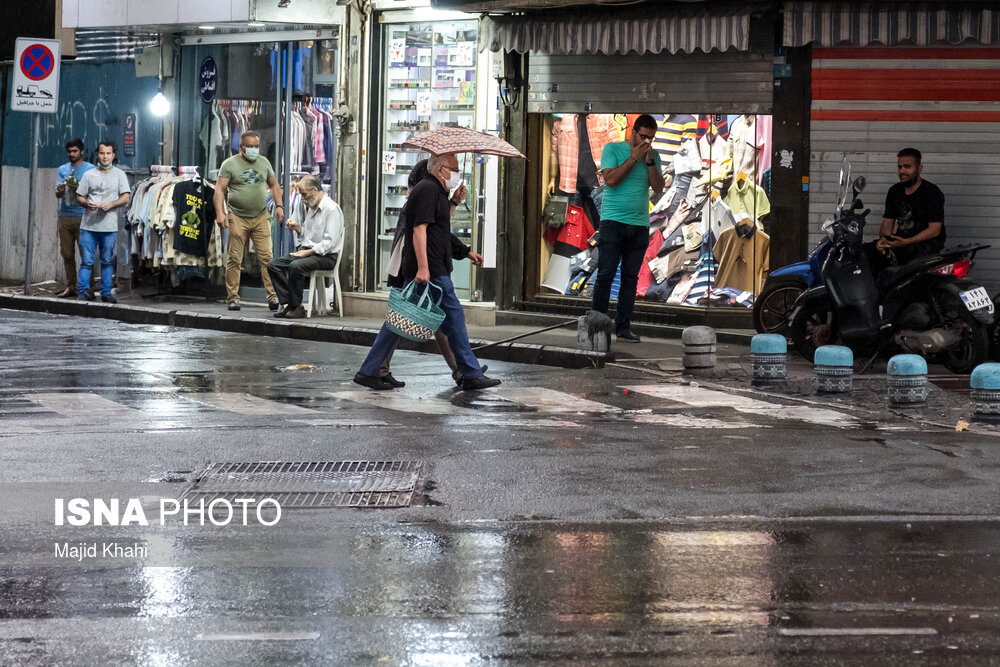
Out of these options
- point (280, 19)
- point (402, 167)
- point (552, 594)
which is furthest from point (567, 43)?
point (552, 594)

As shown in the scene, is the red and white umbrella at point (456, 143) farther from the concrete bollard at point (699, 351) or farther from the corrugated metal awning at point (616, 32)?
the corrugated metal awning at point (616, 32)

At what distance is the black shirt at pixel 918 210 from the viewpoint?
13.5 m

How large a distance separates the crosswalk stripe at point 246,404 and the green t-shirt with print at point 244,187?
7557 mm

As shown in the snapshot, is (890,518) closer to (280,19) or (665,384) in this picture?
(665,384)

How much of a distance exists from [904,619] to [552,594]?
4.08ft

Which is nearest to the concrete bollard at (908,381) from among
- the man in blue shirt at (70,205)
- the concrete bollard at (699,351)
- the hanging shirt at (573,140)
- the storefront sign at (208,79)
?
the concrete bollard at (699,351)

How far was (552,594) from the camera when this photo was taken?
5539 mm

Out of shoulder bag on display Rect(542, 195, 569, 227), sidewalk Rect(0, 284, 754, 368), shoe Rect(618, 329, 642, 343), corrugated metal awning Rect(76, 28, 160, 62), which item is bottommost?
sidewalk Rect(0, 284, 754, 368)

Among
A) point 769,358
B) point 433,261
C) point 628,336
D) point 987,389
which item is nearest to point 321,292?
point 628,336

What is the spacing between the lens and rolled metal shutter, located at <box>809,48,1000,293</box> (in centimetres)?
1472

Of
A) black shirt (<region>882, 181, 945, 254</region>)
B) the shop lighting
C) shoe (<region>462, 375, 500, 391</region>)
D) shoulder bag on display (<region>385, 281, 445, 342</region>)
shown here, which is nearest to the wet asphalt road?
shoe (<region>462, 375, 500, 391</region>)

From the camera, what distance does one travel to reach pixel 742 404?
1096 cm

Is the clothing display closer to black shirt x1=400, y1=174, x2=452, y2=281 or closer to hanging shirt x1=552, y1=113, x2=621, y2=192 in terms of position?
hanging shirt x1=552, y1=113, x2=621, y2=192

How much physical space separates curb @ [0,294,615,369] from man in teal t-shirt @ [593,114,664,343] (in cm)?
92
